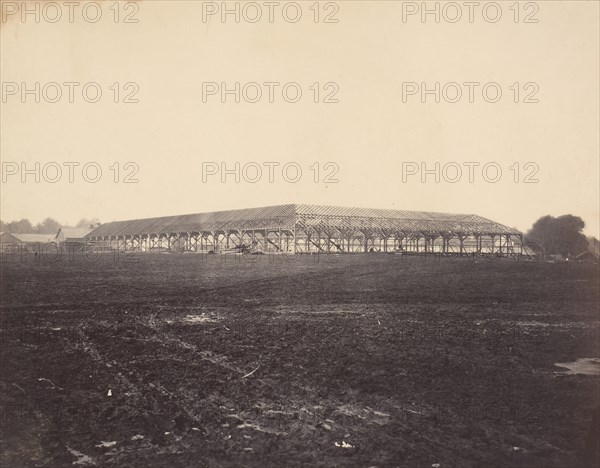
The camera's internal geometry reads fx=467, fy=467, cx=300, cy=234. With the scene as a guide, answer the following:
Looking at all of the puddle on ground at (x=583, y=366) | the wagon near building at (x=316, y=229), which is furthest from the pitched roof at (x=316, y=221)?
the puddle on ground at (x=583, y=366)

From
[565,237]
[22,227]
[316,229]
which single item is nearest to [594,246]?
[565,237]

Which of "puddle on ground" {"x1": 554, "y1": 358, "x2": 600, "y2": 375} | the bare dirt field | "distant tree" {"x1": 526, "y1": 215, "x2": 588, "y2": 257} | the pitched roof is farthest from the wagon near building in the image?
"puddle on ground" {"x1": 554, "y1": 358, "x2": 600, "y2": 375}

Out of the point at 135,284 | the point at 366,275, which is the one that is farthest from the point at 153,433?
the point at 366,275

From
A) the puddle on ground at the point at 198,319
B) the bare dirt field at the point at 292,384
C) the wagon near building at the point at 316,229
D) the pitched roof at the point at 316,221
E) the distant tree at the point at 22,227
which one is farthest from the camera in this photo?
the distant tree at the point at 22,227

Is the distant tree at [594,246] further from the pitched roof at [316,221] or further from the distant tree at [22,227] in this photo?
the distant tree at [22,227]

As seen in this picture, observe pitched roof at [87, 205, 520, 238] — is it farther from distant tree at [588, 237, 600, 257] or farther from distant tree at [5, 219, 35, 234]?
distant tree at [588, 237, 600, 257]
